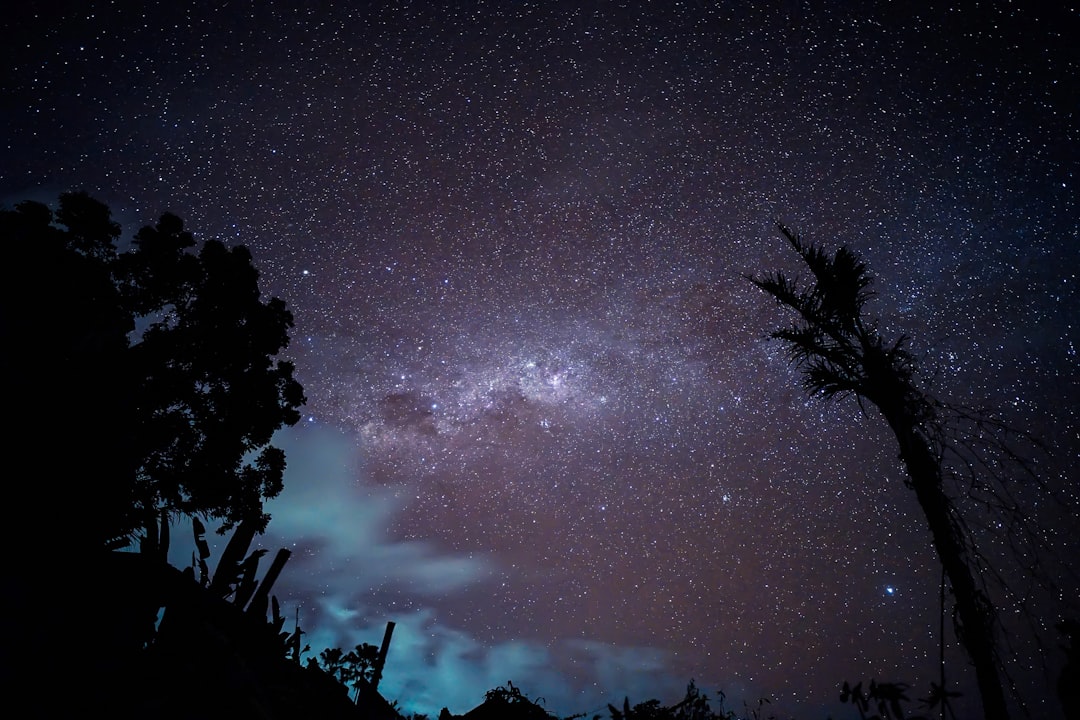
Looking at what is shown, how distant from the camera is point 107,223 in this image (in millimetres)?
14094

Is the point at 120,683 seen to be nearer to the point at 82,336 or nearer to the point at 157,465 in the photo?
the point at 82,336

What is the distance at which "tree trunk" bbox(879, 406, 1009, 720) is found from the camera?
4.39 meters

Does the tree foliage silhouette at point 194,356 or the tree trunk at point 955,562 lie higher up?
the tree foliage silhouette at point 194,356

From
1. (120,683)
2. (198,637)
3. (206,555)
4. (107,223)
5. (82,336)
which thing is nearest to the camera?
(198,637)

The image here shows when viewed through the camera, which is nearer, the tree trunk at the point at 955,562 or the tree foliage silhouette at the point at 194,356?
the tree trunk at the point at 955,562

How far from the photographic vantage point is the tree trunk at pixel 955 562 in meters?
4.39

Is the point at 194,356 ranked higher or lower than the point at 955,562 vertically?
higher

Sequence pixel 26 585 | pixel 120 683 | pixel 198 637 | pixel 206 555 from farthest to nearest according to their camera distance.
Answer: pixel 206 555 → pixel 26 585 → pixel 120 683 → pixel 198 637

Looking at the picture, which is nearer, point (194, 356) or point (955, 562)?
point (955, 562)

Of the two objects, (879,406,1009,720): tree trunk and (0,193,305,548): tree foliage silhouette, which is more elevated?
(0,193,305,548): tree foliage silhouette

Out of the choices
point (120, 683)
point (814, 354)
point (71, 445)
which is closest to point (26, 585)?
point (71, 445)

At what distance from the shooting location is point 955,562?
4656 mm

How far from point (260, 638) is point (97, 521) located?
1.86 m

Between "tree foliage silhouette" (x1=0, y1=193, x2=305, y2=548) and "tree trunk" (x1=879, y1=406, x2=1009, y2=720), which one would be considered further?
"tree foliage silhouette" (x1=0, y1=193, x2=305, y2=548)
